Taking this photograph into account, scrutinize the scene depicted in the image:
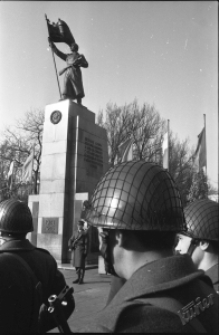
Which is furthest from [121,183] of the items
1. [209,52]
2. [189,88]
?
[209,52]

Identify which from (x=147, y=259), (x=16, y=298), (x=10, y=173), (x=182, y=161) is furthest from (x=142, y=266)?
(x=182, y=161)

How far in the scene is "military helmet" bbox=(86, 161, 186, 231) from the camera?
935 mm

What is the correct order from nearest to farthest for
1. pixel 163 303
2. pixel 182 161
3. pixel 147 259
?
pixel 163 303 < pixel 147 259 < pixel 182 161

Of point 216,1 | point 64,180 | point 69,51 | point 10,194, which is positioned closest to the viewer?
point 10,194

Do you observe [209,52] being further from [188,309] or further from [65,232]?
[188,309]

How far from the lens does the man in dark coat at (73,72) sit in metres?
1.60

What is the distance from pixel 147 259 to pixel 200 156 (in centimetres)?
423

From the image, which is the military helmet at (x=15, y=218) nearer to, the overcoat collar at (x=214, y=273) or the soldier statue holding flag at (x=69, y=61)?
the soldier statue holding flag at (x=69, y=61)

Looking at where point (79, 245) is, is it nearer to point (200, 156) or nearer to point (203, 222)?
point (203, 222)

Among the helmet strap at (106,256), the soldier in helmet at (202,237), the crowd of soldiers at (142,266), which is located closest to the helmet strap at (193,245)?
the soldier in helmet at (202,237)

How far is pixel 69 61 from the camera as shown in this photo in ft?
5.32

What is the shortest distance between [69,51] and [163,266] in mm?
1234

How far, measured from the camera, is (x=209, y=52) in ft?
9.54

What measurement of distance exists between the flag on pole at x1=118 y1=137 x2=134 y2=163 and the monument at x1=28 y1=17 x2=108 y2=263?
157mm
